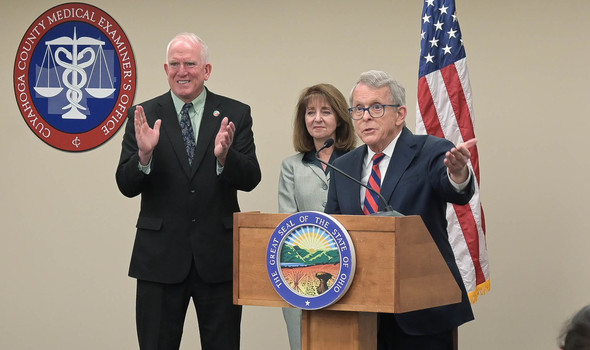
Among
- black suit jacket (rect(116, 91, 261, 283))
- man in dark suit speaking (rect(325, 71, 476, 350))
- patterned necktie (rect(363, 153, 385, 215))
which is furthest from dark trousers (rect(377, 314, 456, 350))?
black suit jacket (rect(116, 91, 261, 283))

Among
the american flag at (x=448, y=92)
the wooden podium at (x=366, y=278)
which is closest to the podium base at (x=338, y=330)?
the wooden podium at (x=366, y=278)

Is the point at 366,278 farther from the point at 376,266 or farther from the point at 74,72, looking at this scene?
the point at 74,72

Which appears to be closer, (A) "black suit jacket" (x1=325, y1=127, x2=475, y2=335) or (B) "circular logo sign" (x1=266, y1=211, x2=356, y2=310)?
(B) "circular logo sign" (x1=266, y1=211, x2=356, y2=310)

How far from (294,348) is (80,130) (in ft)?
7.18

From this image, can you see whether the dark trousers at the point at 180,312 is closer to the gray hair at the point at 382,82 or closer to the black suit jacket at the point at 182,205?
the black suit jacket at the point at 182,205

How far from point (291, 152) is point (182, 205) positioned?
1.72m

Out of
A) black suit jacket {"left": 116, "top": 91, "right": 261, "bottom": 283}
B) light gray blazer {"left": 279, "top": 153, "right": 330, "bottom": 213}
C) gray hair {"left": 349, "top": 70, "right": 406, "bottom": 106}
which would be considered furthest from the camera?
light gray blazer {"left": 279, "top": 153, "right": 330, "bottom": 213}

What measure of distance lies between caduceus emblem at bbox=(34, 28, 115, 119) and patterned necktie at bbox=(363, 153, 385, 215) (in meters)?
3.00

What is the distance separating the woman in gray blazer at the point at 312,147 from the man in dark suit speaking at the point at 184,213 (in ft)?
2.07

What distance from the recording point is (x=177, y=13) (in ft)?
17.9

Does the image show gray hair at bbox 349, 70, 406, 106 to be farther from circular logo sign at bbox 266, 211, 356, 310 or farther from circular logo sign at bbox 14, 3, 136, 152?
circular logo sign at bbox 14, 3, 136, 152

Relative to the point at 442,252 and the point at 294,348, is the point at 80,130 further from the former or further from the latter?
the point at 442,252

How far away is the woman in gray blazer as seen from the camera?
4.30 metres

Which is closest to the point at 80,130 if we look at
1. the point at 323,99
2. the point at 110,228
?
the point at 110,228
